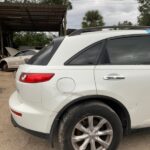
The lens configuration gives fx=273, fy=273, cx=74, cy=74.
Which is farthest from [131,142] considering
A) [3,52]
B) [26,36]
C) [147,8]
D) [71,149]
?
[147,8]

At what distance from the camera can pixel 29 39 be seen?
3588cm

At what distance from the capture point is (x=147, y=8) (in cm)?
4034

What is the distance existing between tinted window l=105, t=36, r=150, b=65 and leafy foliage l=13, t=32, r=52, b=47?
30.9 metres

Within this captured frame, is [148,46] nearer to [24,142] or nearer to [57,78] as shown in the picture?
[57,78]

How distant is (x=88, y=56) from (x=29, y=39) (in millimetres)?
33182

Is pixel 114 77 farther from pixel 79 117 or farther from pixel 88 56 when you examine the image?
pixel 79 117

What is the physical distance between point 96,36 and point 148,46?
0.78 metres

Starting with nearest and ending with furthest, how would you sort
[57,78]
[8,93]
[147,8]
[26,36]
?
[57,78] → [8,93] → [26,36] → [147,8]

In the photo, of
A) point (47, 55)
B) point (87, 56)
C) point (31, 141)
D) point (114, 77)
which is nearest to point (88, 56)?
point (87, 56)

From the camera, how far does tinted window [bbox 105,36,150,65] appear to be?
144 inches

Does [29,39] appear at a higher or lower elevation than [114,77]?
lower

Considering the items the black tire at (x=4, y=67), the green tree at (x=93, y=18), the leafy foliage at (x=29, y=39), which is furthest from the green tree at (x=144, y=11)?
the black tire at (x=4, y=67)

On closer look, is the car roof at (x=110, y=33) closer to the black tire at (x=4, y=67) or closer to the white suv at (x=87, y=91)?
the white suv at (x=87, y=91)

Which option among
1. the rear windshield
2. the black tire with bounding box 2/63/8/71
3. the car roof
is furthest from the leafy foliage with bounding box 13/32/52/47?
the car roof
